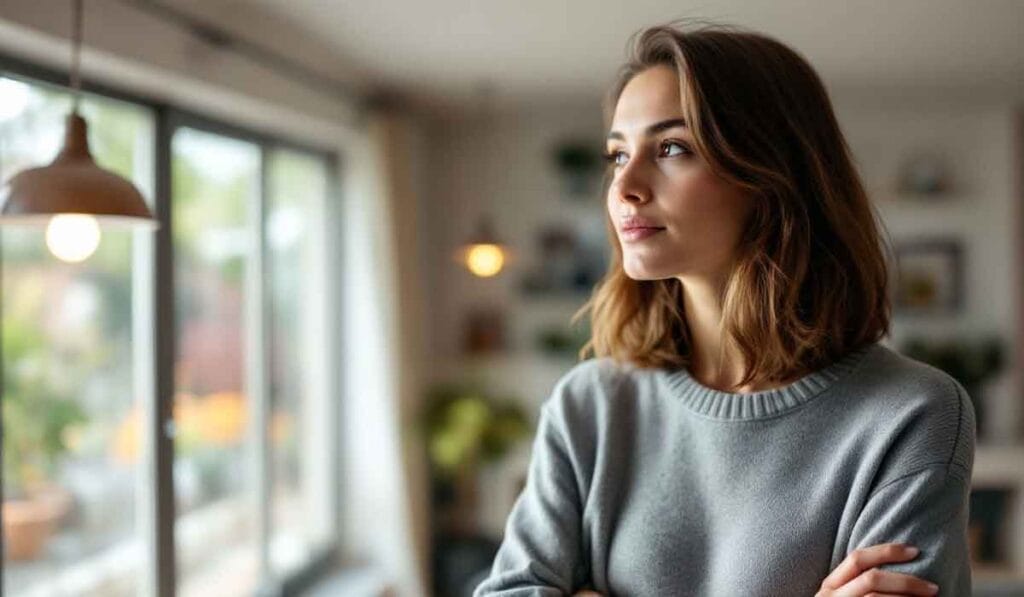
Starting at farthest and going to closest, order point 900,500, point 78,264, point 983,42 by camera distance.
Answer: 1. point 983,42
2. point 78,264
3. point 900,500

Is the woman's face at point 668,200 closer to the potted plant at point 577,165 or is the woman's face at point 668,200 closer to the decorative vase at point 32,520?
the decorative vase at point 32,520

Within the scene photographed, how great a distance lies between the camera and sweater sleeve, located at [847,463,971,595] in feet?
3.53

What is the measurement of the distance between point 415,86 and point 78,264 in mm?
1982

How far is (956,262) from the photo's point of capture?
505 cm

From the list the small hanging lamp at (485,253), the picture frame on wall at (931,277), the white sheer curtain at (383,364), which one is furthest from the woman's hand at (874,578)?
the picture frame on wall at (931,277)

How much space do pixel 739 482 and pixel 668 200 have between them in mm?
355

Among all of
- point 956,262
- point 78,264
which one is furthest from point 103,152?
point 956,262

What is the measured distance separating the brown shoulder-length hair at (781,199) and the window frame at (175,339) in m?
1.77

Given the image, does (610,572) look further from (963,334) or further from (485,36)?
(963,334)

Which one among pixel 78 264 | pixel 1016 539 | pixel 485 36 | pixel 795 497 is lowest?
pixel 1016 539

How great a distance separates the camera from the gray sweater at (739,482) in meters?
1.11

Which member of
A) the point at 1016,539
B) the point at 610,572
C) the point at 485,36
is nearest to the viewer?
the point at 610,572

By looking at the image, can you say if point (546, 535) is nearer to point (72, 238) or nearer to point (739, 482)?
point (739, 482)

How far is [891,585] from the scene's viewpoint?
1064 mm
